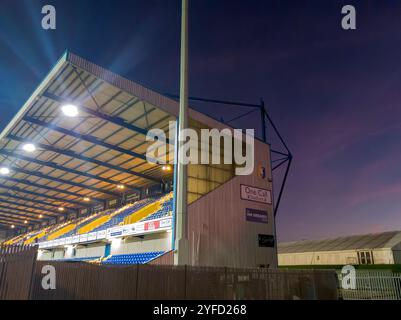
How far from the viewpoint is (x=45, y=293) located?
1087cm

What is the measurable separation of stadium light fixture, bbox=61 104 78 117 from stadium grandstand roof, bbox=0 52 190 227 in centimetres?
8

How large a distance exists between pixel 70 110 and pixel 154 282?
532 inches

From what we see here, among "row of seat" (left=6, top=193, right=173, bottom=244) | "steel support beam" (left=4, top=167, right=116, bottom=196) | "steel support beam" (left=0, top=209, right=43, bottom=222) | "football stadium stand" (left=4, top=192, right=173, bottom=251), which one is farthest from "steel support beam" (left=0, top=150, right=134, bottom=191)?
"steel support beam" (left=0, top=209, right=43, bottom=222)

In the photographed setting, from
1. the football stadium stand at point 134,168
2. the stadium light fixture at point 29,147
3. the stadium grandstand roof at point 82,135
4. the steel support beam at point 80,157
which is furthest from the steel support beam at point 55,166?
the steel support beam at point 80,157

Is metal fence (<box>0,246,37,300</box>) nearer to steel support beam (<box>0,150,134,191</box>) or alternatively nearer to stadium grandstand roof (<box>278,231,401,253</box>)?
steel support beam (<box>0,150,134,191</box>)

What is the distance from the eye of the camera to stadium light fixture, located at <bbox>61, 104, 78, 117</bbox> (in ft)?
72.6

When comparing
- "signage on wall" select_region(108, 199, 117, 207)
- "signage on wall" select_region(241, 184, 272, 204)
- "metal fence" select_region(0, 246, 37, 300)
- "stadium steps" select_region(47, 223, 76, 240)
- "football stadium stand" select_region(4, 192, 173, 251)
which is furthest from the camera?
"stadium steps" select_region(47, 223, 76, 240)

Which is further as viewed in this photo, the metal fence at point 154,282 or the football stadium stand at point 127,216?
the football stadium stand at point 127,216

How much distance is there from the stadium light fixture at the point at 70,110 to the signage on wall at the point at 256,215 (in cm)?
1345

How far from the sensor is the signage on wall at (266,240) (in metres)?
25.4

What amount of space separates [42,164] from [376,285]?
30.5m

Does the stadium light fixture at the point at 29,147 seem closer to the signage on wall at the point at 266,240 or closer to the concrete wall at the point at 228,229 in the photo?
the concrete wall at the point at 228,229

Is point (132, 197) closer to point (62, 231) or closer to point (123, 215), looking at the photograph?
point (123, 215)
